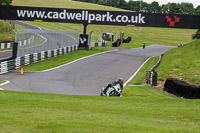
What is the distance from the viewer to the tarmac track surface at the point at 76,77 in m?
19.2

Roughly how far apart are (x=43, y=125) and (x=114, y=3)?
584 feet

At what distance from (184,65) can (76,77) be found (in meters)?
10.1

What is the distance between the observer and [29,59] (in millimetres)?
→ 29609

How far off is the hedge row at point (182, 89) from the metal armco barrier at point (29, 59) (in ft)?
36.8

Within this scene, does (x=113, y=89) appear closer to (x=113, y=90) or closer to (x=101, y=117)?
(x=113, y=90)

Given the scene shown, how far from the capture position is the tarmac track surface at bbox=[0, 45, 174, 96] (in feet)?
63.1

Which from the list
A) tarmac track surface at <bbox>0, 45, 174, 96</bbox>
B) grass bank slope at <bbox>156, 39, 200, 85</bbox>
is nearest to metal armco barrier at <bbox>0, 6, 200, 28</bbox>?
grass bank slope at <bbox>156, 39, 200, 85</bbox>

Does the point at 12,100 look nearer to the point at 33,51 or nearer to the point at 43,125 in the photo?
the point at 43,125

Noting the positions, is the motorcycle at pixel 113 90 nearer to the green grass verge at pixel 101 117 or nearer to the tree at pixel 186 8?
the green grass verge at pixel 101 117

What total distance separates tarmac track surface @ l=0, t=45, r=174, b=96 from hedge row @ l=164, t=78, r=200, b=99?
3790 mm

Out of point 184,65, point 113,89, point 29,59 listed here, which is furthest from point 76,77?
point 184,65

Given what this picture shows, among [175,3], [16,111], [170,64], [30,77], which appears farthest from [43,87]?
[175,3]

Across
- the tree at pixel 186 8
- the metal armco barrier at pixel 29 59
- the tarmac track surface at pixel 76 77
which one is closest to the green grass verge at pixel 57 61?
the metal armco barrier at pixel 29 59

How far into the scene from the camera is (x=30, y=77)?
911 inches
